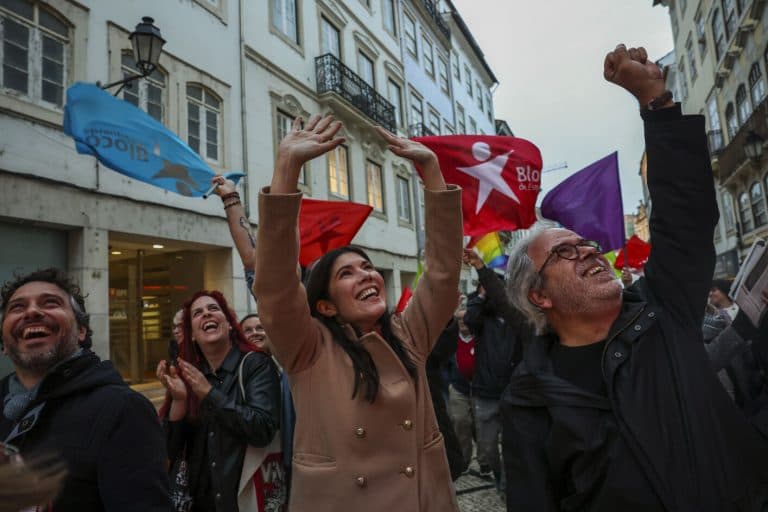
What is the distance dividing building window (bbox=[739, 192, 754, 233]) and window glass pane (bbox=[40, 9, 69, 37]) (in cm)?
2288

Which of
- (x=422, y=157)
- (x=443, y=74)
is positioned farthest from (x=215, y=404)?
(x=443, y=74)

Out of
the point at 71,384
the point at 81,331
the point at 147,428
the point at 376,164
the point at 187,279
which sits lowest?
the point at 147,428

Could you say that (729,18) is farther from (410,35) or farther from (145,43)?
(145,43)

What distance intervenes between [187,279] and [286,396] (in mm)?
7531

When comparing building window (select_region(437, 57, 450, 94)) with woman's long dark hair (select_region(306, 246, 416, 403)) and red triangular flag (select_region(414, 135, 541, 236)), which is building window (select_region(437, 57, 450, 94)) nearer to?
red triangular flag (select_region(414, 135, 541, 236))

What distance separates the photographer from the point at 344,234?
15.7ft

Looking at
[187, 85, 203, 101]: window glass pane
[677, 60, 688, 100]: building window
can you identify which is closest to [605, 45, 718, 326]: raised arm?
[187, 85, 203, 101]: window glass pane

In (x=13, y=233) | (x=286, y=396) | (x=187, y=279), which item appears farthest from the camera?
(x=187, y=279)

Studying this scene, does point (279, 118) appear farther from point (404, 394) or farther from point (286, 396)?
point (404, 394)

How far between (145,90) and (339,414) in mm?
8066

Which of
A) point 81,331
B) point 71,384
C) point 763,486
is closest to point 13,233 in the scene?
point 81,331

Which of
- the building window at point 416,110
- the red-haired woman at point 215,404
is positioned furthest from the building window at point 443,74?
the red-haired woman at point 215,404

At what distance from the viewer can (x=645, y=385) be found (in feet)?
5.08

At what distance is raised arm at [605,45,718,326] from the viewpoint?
5.27 ft
